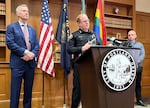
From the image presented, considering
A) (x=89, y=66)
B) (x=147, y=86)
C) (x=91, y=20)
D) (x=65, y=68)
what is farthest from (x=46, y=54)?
(x=147, y=86)

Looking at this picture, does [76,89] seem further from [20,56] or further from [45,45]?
[45,45]

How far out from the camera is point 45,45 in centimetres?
418

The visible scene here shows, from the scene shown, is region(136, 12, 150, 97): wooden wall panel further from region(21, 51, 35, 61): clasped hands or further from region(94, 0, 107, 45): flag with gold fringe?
region(21, 51, 35, 61): clasped hands

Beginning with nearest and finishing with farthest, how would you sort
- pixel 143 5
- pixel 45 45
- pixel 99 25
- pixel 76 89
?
1. pixel 76 89
2. pixel 45 45
3. pixel 99 25
4. pixel 143 5

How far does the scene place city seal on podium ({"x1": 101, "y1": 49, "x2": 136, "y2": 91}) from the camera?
87.4 inches

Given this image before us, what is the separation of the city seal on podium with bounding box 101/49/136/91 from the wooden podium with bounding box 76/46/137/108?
0.04 m

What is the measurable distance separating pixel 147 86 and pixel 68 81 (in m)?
2.44

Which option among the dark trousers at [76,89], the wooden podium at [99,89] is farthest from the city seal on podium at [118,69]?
the dark trousers at [76,89]

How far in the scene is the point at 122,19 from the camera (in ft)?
18.3

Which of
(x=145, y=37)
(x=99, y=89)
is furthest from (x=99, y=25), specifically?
(x=99, y=89)

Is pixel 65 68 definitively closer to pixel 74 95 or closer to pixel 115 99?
pixel 74 95

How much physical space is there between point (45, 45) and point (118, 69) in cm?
213

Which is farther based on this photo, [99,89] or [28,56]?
[28,56]

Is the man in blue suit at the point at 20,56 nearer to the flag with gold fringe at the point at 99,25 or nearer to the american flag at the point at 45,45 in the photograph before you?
the american flag at the point at 45,45
